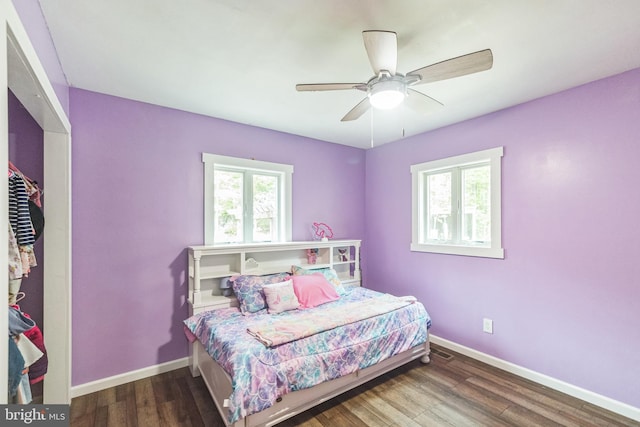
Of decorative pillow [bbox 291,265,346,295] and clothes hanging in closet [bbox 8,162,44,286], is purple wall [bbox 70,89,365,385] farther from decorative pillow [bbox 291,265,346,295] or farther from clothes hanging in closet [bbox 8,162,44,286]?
decorative pillow [bbox 291,265,346,295]

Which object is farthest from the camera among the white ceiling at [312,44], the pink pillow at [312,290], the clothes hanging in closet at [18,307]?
the pink pillow at [312,290]

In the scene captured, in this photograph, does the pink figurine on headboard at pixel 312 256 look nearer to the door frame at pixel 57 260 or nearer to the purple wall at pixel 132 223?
the purple wall at pixel 132 223

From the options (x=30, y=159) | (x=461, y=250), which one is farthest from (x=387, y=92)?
(x=30, y=159)

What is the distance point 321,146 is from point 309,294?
2.06 m

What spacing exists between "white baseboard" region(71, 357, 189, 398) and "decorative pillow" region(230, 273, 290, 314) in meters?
0.90

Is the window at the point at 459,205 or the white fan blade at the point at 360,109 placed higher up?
the white fan blade at the point at 360,109

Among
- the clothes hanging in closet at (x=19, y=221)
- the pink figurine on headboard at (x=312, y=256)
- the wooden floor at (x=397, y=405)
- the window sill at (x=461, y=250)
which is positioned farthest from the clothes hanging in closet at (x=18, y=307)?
the window sill at (x=461, y=250)

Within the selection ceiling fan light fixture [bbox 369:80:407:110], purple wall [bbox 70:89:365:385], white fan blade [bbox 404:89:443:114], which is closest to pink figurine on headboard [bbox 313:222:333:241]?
purple wall [bbox 70:89:365:385]

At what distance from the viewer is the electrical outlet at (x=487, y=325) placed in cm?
296

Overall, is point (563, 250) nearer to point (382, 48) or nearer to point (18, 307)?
point (382, 48)

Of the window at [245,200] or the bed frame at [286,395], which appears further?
the window at [245,200]

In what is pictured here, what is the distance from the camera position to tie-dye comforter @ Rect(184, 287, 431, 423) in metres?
1.80

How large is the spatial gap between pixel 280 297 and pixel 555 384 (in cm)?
252

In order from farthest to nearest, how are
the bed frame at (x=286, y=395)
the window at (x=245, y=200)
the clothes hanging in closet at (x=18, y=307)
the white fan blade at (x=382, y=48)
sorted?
the window at (x=245, y=200), the bed frame at (x=286, y=395), the white fan blade at (x=382, y=48), the clothes hanging in closet at (x=18, y=307)
